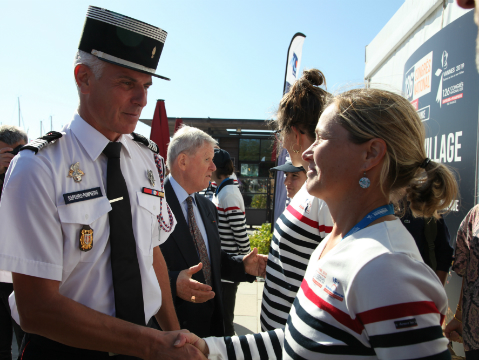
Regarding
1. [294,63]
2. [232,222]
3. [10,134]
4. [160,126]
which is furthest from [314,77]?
[160,126]

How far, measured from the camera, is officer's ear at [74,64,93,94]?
1.62 meters

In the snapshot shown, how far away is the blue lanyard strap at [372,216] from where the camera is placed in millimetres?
1126

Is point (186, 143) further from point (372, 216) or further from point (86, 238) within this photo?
point (372, 216)

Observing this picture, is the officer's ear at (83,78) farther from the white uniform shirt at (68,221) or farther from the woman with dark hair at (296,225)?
the woman with dark hair at (296,225)

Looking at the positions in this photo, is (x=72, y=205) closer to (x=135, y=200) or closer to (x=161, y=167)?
(x=135, y=200)

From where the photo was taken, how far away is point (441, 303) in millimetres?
903

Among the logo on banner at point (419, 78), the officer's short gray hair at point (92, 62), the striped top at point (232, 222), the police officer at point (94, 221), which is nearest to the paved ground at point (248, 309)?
the striped top at point (232, 222)

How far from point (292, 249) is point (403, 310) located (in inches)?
36.9

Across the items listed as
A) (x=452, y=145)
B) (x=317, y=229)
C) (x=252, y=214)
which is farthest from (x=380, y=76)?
(x=252, y=214)

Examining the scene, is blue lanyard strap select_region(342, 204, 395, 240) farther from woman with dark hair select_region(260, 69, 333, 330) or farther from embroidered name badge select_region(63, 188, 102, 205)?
embroidered name badge select_region(63, 188, 102, 205)

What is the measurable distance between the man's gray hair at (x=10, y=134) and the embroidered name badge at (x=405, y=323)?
13.2ft

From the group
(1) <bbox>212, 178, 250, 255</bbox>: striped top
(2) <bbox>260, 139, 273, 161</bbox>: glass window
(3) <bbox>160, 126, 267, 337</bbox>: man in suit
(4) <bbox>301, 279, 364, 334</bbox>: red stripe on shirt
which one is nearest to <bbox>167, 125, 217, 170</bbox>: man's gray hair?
(3) <bbox>160, 126, 267, 337</bbox>: man in suit

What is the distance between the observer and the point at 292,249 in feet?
5.82

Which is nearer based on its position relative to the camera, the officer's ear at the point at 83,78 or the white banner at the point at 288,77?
the officer's ear at the point at 83,78
